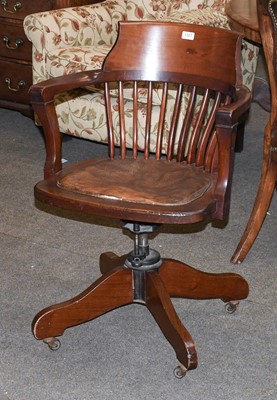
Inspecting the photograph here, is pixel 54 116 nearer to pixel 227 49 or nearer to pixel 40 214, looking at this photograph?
pixel 227 49

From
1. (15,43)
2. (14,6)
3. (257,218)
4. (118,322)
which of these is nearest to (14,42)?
(15,43)

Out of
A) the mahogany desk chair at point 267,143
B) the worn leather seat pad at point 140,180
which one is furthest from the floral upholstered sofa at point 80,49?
the worn leather seat pad at point 140,180

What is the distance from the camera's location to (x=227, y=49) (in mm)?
2332

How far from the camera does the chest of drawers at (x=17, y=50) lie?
13.0 feet

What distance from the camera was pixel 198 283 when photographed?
2.45m

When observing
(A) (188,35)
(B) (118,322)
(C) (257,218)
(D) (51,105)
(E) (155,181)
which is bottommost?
(B) (118,322)

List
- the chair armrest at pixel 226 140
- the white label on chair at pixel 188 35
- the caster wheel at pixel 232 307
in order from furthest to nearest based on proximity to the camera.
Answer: the caster wheel at pixel 232 307
the white label on chair at pixel 188 35
the chair armrest at pixel 226 140

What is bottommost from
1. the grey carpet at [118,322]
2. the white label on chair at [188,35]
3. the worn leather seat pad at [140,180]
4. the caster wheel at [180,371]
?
the grey carpet at [118,322]

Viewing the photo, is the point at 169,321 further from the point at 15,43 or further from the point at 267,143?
the point at 15,43

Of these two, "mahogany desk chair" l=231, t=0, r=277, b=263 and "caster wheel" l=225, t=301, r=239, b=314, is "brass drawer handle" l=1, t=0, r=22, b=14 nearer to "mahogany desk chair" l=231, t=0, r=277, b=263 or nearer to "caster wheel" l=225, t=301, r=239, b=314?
"mahogany desk chair" l=231, t=0, r=277, b=263

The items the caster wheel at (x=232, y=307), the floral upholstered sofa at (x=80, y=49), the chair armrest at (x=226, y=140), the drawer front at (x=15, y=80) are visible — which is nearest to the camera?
the chair armrest at (x=226, y=140)

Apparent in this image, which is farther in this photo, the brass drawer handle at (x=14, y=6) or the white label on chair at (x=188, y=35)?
the brass drawer handle at (x=14, y=6)

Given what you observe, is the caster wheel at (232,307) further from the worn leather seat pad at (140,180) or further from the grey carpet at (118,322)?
the worn leather seat pad at (140,180)

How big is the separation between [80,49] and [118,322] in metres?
1.49
